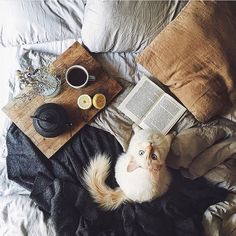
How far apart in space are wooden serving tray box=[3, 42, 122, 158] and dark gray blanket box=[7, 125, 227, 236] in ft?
0.11

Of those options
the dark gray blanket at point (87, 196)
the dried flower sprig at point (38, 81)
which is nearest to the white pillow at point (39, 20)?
the dried flower sprig at point (38, 81)

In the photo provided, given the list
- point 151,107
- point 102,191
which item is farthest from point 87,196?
point 151,107

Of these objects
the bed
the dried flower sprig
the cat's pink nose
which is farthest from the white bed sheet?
the cat's pink nose

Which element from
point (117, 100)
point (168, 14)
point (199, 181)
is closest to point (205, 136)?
point (199, 181)

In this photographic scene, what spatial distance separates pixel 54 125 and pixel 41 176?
205 millimetres

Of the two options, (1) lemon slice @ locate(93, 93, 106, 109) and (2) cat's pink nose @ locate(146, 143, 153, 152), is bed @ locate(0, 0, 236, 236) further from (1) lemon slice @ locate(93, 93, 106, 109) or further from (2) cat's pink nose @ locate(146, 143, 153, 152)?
(2) cat's pink nose @ locate(146, 143, 153, 152)

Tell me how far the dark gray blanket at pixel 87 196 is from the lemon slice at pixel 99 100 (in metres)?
0.10

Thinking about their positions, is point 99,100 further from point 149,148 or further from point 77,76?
point 149,148

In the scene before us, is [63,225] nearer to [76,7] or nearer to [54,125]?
[54,125]

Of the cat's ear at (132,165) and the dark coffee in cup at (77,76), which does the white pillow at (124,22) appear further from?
the cat's ear at (132,165)

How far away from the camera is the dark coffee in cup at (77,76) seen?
141cm

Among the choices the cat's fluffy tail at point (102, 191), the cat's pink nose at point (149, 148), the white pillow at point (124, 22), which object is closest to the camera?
the cat's pink nose at point (149, 148)

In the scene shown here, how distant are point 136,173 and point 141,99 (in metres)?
0.35

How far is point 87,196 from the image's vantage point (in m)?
1.28
